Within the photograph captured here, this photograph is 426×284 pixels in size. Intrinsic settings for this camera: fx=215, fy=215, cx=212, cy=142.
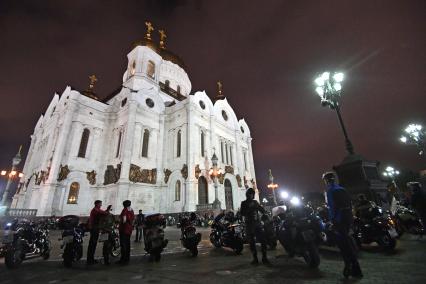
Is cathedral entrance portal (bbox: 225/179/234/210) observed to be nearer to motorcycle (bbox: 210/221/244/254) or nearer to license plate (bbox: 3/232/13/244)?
motorcycle (bbox: 210/221/244/254)

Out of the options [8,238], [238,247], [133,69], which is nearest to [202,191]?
[238,247]

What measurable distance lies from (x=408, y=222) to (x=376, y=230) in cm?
261

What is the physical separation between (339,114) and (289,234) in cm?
556

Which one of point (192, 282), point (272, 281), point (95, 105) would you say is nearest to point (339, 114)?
point (272, 281)

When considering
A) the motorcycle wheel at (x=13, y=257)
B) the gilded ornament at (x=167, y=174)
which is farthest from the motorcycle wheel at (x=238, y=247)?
the gilded ornament at (x=167, y=174)

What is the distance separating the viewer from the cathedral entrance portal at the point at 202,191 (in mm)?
21592

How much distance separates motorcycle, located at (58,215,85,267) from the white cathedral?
13475 millimetres

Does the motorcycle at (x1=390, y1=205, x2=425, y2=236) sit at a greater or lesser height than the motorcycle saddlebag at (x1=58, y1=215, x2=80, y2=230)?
lesser

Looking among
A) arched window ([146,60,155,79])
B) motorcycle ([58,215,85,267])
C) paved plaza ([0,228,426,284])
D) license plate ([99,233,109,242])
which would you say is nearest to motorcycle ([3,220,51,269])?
paved plaza ([0,228,426,284])

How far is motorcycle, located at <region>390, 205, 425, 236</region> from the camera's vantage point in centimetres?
648

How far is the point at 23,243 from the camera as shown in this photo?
18.7 feet

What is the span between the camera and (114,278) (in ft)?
13.1

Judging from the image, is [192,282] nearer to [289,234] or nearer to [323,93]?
[289,234]

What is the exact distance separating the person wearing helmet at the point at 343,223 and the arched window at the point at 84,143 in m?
24.0
